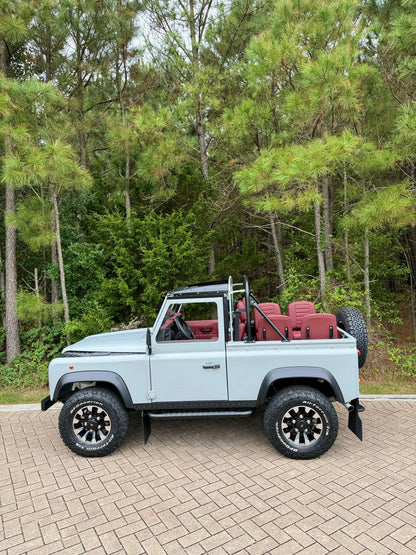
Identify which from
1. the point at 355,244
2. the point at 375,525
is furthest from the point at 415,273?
the point at 375,525

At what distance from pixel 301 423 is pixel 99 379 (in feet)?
7.57

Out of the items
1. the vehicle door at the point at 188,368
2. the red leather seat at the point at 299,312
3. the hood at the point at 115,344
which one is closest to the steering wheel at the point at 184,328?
the vehicle door at the point at 188,368

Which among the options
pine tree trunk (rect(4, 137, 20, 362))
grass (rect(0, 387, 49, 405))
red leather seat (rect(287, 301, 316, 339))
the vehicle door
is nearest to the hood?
the vehicle door

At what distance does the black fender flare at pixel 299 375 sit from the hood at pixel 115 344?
143cm

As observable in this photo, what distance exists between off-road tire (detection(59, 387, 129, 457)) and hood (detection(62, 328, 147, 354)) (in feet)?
1.66

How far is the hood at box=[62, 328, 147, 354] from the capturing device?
4383mm

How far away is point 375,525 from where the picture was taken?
2945 mm

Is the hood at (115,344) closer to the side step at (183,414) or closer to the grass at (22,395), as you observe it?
the side step at (183,414)

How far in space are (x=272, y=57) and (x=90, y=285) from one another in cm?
632

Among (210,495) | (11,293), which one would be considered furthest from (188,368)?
(11,293)

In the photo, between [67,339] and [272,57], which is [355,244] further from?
[67,339]

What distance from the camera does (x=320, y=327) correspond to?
447 centimetres

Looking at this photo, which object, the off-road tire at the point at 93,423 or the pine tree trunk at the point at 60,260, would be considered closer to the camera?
the off-road tire at the point at 93,423

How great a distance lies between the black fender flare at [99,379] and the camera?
13.7ft
